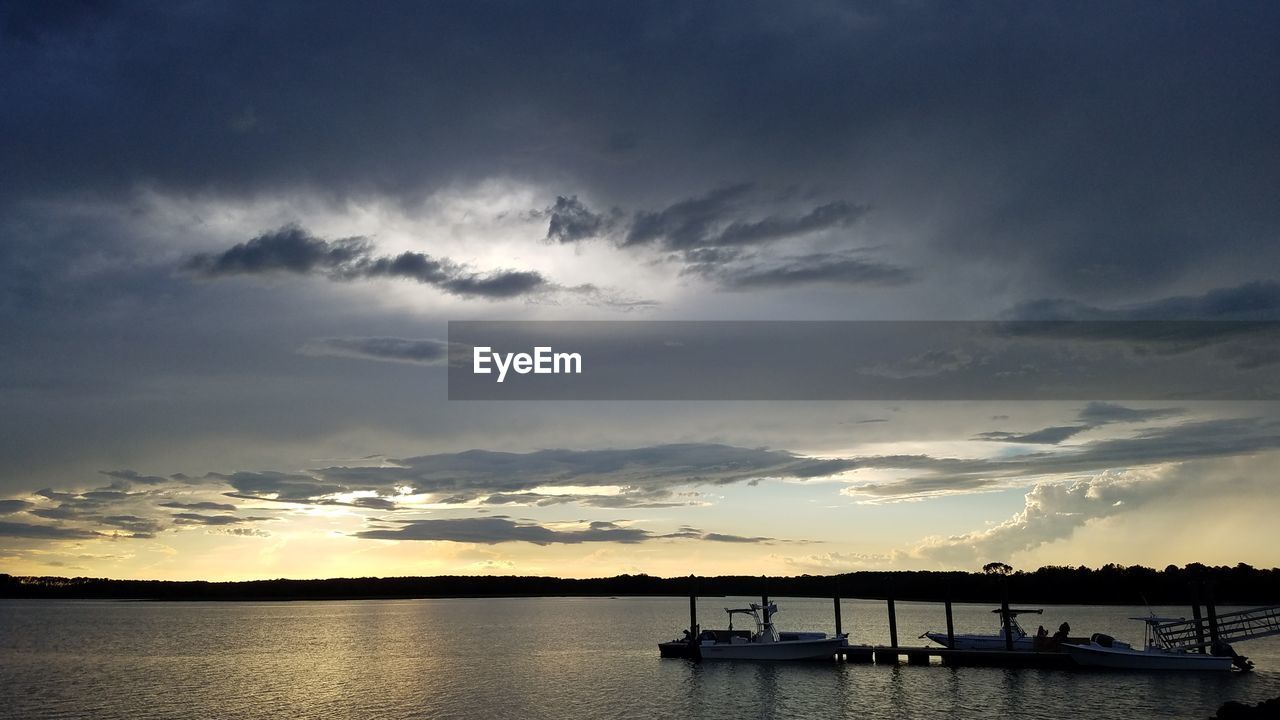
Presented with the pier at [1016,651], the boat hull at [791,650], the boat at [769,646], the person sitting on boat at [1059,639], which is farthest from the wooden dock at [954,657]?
the boat at [769,646]

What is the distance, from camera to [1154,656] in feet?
199

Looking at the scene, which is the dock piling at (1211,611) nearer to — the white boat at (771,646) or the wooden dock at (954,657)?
the wooden dock at (954,657)

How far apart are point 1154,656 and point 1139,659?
105 cm

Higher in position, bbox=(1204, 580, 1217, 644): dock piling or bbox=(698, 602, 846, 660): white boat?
bbox=(1204, 580, 1217, 644): dock piling

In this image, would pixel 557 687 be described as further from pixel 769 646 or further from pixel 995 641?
pixel 995 641

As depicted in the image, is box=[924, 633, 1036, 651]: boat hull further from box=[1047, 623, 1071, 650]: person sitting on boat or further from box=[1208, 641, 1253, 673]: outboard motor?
box=[1208, 641, 1253, 673]: outboard motor

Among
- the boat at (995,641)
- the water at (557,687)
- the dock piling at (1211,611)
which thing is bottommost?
the water at (557,687)

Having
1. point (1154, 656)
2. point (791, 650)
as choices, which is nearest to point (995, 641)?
point (1154, 656)

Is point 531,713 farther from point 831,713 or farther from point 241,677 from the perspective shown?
point 241,677

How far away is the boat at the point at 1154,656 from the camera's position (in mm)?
59969

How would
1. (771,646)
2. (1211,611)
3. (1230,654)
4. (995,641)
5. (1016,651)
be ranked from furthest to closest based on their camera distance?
(771,646)
(995,641)
(1016,651)
(1230,654)
(1211,611)

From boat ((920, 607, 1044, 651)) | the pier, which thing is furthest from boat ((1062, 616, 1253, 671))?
boat ((920, 607, 1044, 651))

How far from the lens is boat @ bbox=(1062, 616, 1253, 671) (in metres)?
60.0

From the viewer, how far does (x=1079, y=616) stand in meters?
175
